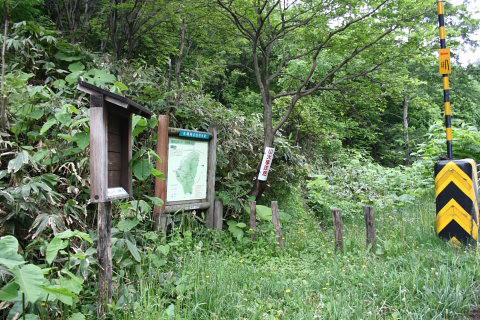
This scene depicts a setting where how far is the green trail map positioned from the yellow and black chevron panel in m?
2.96

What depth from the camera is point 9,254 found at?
5.93 ft

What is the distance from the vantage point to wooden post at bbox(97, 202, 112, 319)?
106 inches

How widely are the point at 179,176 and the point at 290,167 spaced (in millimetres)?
2643

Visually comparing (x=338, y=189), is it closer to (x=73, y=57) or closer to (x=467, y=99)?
(x=73, y=57)

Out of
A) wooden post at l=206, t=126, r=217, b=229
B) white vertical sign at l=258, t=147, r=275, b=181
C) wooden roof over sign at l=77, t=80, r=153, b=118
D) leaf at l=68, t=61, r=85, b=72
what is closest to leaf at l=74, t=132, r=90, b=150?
wooden roof over sign at l=77, t=80, r=153, b=118

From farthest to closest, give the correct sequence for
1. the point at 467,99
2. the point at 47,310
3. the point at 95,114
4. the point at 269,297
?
the point at 467,99
the point at 269,297
the point at 95,114
the point at 47,310

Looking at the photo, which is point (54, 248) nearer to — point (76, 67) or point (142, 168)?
point (142, 168)

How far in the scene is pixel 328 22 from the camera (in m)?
6.03

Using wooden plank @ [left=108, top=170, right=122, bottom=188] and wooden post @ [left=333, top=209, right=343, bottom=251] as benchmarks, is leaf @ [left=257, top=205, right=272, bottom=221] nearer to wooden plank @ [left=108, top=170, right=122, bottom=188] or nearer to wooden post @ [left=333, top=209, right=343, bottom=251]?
wooden post @ [left=333, top=209, right=343, bottom=251]

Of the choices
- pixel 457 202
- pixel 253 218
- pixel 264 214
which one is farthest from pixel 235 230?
pixel 457 202

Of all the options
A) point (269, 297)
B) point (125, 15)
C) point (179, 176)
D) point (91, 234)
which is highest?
point (125, 15)

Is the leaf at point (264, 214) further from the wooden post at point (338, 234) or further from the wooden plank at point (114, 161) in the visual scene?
the wooden plank at point (114, 161)

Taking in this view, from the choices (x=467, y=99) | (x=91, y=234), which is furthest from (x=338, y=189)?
(x=467, y=99)

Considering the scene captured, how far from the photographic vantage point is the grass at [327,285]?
274 cm
